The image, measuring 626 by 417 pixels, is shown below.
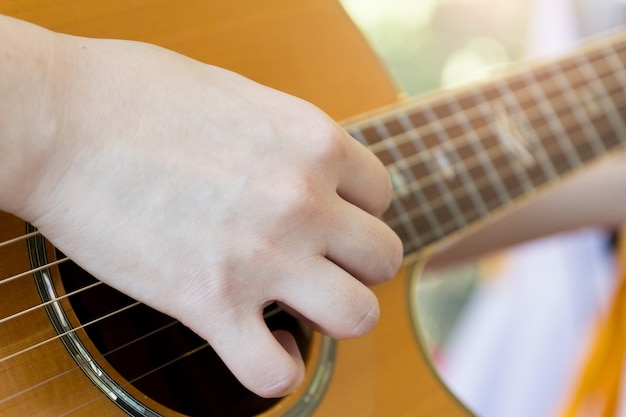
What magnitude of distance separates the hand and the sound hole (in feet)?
0.25

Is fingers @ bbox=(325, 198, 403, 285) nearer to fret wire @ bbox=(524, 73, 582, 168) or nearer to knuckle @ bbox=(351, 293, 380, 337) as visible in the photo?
knuckle @ bbox=(351, 293, 380, 337)

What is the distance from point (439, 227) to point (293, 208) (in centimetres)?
29

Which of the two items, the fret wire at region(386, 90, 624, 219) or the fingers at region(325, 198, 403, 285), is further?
the fret wire at region(386, 90, 624, 219)

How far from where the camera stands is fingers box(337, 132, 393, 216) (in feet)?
1.67

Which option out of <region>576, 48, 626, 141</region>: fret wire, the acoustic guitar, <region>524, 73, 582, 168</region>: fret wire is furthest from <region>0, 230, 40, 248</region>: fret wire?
<region>576, 48, 626, 141</region>: fret wire

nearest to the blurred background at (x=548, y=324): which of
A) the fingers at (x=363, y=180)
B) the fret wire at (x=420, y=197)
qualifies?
the fret wire at (x=420, y=197)

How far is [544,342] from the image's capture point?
1.06 m

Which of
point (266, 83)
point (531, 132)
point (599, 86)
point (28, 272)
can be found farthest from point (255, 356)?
point (599, 86)

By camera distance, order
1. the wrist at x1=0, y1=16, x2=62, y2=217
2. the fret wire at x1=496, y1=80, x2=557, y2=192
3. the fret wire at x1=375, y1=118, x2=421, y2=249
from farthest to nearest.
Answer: the fret wire at x1=496, y1=80, x2=557, y2=192, the fret wire at x1=375, y1=118, x2=421, y2=249, the wrist at x1=0, y1=16, x2=62, y2=217

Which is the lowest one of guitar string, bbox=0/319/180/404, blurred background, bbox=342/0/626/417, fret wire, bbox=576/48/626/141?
blurred background, bbox=342/0/626/417

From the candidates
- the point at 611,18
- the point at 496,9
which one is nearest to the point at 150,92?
the point at 611,18

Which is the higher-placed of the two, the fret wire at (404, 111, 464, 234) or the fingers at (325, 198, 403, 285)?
the fingers at (325, 198, 403, 285)

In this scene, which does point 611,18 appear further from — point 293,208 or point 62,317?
point 62,317

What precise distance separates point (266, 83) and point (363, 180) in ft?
0.60
